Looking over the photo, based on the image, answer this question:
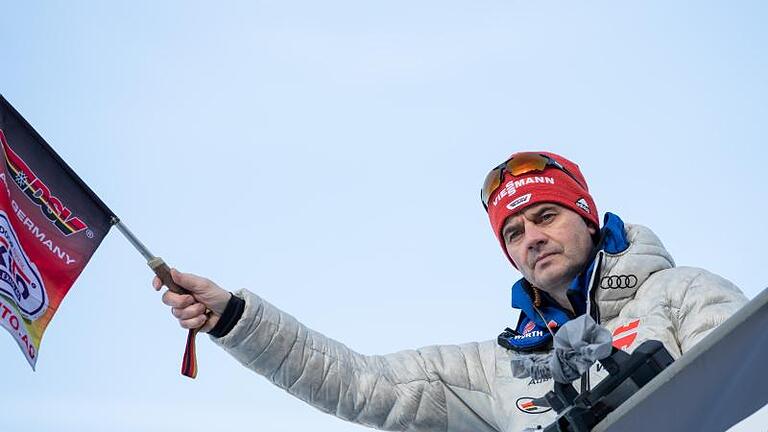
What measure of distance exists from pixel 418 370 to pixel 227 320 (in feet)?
3.09

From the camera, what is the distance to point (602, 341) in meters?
2.29

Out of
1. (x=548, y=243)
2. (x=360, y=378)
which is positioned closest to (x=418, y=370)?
(x=360, y=378)

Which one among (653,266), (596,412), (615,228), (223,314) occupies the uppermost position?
(223,314)

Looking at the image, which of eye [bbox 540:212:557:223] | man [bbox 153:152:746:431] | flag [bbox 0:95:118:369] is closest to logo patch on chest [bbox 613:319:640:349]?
man [bbox 153:152:746:431]

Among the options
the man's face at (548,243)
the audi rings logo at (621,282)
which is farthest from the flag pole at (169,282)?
A: the audi rings logo at (621,282)

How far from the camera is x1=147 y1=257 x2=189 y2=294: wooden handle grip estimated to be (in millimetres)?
3783

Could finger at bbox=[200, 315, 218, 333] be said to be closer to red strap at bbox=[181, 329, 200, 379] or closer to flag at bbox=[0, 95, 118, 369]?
red strap at bbox=[181, 329, 200, 379]

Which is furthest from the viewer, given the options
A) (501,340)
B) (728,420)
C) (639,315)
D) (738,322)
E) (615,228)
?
(501,340)

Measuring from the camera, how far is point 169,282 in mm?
3844

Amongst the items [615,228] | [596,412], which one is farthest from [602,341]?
[615,228]

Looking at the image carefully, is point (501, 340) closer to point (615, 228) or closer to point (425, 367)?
point (425, 367)

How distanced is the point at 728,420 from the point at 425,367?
2.26 metres

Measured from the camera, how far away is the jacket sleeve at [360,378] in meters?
4.16

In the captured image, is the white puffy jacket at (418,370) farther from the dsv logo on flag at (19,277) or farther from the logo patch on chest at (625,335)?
the dsv logo on flag at (19,277)
